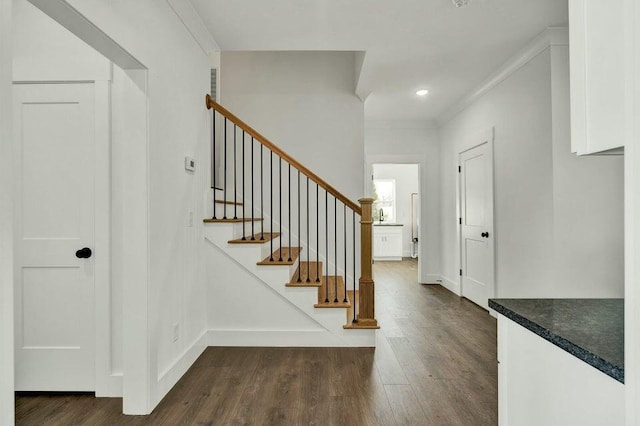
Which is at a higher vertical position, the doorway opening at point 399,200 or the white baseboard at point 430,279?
the doorway opening at point 399,200

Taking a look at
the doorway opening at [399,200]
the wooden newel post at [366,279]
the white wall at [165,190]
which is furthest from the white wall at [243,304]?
the doorway opening at [399,200]

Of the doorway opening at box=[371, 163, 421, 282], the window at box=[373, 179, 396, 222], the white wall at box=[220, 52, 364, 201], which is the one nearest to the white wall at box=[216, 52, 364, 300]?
the white wall at box=[220, 52, 364, 201]

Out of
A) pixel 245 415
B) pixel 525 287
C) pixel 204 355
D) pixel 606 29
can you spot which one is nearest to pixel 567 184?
pixel 525 287

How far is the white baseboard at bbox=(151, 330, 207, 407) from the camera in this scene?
2.26 metres

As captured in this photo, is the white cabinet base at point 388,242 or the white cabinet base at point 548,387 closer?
the white cabinet base at point 548,387

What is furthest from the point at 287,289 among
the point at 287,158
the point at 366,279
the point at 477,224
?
the point at 477,224

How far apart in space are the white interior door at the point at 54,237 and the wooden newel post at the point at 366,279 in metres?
1.93

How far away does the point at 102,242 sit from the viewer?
2.27 m

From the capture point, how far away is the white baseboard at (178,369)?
2264mm

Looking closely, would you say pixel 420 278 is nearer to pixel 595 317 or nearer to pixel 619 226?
pixel 619 226

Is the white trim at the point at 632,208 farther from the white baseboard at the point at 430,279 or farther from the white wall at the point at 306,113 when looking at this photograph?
the white baseboard at the point at 430,279

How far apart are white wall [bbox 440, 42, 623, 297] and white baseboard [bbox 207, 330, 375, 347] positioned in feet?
5.93

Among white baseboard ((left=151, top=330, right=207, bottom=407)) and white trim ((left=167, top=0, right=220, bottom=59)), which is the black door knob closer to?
white baseboard ((left=151, top=330, right=207, bottom=407))

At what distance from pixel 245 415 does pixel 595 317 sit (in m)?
1.80
